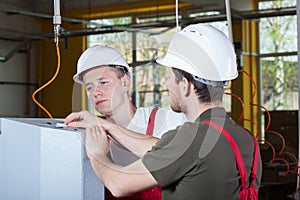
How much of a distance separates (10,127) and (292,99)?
793 cm

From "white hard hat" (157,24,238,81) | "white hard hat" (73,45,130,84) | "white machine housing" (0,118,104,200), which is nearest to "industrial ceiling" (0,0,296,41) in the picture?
"white hard hat" (73,45,130,84)

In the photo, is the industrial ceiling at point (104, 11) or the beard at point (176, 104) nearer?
the beard at point (176, 104)

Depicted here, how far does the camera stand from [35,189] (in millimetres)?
1222

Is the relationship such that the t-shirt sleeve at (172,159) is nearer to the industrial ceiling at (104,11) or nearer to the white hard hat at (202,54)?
the white hard hat at (202,54)

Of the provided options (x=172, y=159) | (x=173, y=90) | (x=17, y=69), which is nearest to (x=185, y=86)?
(x=173, y=90)

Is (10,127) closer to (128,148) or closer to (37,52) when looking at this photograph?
(128,148)

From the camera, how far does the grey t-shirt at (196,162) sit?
1.19 meters

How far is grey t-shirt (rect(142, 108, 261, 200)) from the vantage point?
119cm

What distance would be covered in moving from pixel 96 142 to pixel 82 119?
0.53 ft

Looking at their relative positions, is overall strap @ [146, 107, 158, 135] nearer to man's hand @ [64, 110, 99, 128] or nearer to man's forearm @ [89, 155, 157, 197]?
man's hand @ [64, 110, 99, 128]

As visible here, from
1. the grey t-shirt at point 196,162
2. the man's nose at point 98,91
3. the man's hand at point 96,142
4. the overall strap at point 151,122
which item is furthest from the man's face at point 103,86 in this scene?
the grey t-shirt at point 196,162

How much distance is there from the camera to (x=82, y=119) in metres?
1.38

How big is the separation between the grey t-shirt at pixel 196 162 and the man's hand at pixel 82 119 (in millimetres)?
215

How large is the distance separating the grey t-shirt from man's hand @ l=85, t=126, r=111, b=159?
0.10 meters
